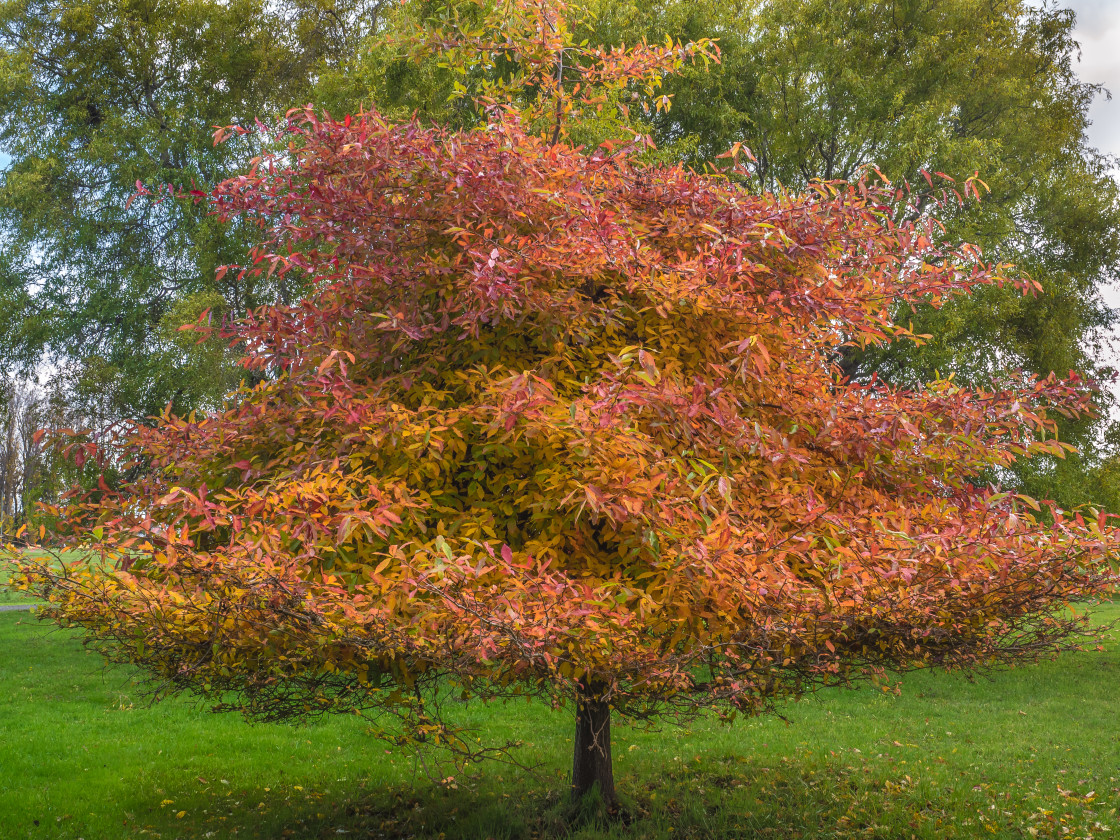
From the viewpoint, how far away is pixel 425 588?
3.70 meters

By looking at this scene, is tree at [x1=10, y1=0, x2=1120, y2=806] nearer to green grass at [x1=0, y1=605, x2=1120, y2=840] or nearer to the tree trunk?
the tree trunk

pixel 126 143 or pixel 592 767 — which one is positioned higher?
pixel 126 143

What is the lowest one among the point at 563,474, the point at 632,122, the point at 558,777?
the point at 558,777

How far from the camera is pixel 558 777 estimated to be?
319 inches

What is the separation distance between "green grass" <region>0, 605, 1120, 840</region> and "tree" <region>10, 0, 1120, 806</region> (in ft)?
6.14

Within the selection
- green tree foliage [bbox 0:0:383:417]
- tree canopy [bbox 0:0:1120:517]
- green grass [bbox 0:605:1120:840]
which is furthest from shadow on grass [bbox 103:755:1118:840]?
green tree foliage [bbox 0:0:383:417]

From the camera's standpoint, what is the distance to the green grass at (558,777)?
6848mm

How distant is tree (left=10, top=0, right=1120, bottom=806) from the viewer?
388 centimetres

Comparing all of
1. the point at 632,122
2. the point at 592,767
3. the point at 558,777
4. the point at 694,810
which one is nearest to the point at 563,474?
the point at 592,767

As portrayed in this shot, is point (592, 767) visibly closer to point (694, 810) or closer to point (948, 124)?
point (694, 810)

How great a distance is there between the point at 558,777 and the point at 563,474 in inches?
194

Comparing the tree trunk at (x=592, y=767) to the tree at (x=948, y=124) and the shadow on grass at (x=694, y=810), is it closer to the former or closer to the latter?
the shadow on grass at (x=694, y=810)

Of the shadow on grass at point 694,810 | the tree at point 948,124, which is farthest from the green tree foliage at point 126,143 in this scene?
the shadow on grass at point 694,810

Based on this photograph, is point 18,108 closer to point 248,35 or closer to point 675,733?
point 248,35
